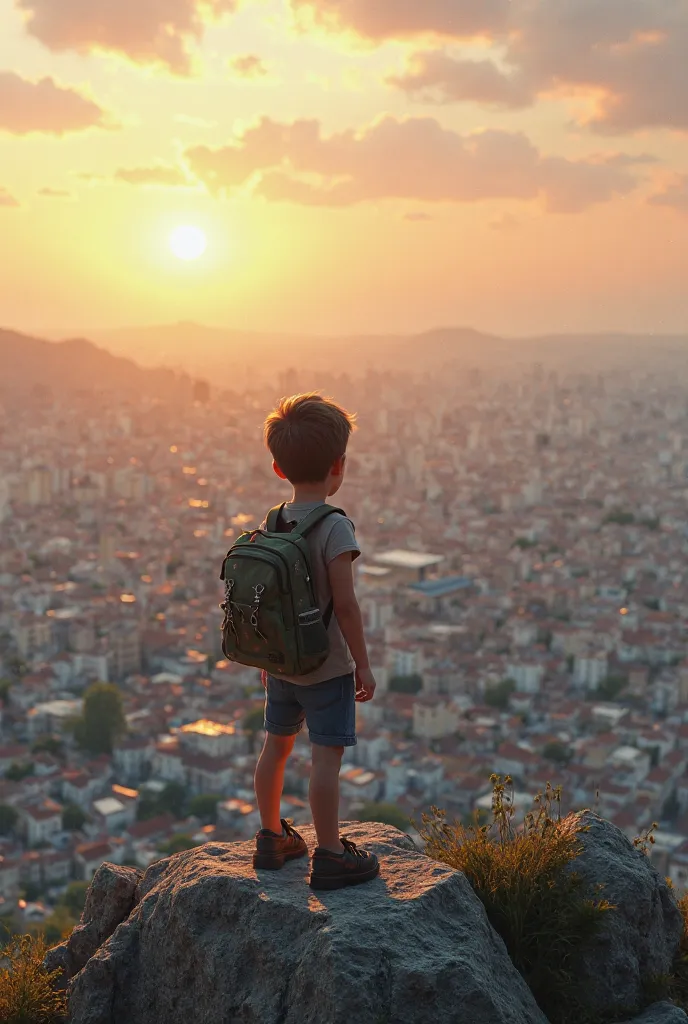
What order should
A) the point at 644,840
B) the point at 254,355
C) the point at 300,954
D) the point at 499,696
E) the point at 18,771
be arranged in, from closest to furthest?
the point at 300,954 → the point at 644,840 → the point at 18,771 → the point at 499,696 → the point at 254,355

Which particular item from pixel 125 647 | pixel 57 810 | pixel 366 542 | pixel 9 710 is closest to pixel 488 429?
pixel 366 542

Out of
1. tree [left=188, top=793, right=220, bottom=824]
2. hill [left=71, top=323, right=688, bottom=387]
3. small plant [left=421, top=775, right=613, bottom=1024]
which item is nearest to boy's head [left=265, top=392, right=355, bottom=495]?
small plant [left=421, top=775, right=613, bottom=1024]

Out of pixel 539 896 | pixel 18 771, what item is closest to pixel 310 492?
pixel 539 896

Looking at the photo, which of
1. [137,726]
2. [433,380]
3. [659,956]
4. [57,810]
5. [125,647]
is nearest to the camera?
[659,956]

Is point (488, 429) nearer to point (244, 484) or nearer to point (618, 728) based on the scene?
point (244, 484)

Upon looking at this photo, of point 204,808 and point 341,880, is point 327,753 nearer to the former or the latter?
point 341,880
